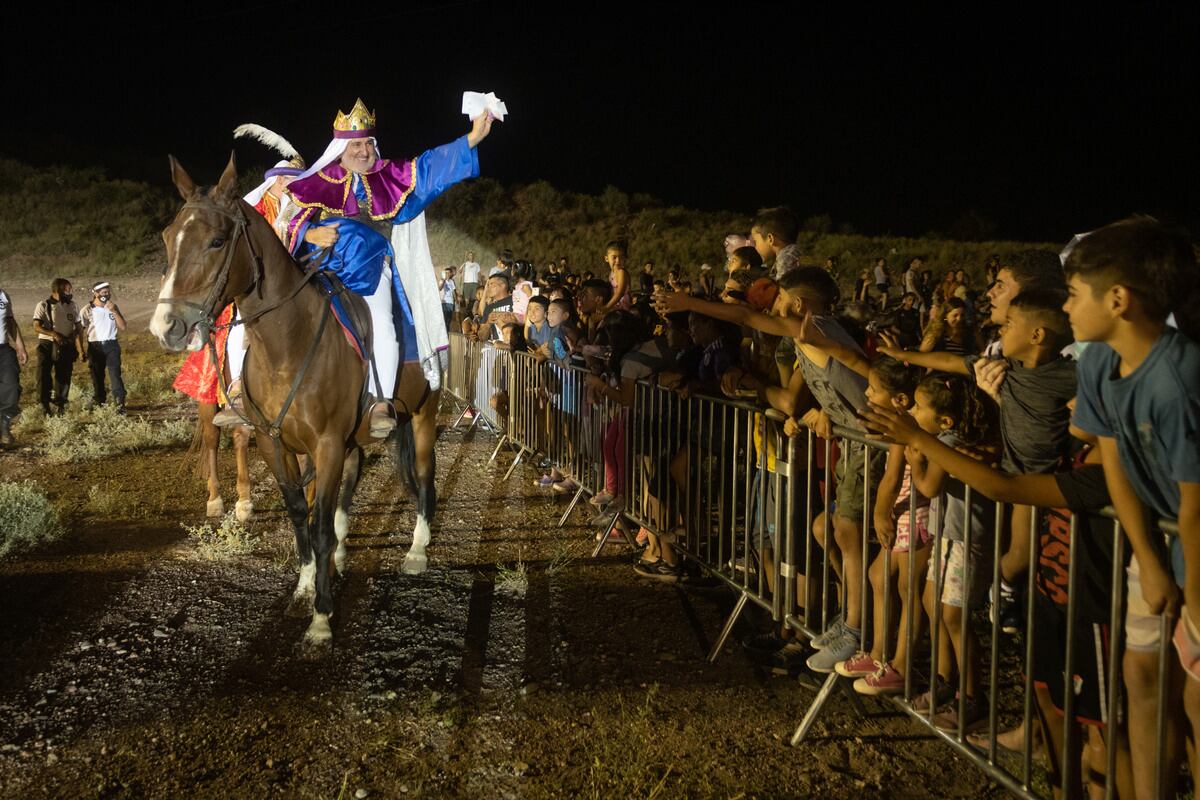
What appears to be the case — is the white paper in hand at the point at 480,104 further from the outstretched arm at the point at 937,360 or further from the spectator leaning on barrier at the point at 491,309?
the spectator leaning on barrier at the point at 491,309

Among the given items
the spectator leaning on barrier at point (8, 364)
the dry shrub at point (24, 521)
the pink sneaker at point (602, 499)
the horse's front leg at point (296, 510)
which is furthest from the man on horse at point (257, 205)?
the spectator leaning on barrier at point (8, 364)

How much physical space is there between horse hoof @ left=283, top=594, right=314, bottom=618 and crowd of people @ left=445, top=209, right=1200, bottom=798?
88.7 inches

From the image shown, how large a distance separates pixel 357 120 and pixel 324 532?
2918mm

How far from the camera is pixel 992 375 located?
11.8 feet

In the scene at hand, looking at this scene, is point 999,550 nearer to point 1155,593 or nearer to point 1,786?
point 1155,593

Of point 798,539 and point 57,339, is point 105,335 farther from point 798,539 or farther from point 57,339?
point 798,539

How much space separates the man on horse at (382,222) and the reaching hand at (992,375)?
3.55 metres

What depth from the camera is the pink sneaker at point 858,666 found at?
381cm

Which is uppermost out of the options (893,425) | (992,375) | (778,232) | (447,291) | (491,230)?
(491,230)

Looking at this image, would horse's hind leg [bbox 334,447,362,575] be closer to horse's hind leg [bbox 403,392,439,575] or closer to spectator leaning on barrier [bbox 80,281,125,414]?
horse's hind leg [bbox 403,392,439,575]

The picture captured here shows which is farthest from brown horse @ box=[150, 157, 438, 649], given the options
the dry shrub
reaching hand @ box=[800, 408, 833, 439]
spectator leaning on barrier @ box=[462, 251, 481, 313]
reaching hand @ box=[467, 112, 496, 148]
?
spectator leaning on barrier @ box=[462, 251, 481, 313]

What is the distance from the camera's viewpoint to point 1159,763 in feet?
8.43

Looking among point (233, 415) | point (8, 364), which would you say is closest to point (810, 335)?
point (233, 415)

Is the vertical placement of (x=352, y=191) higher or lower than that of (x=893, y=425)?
higher
